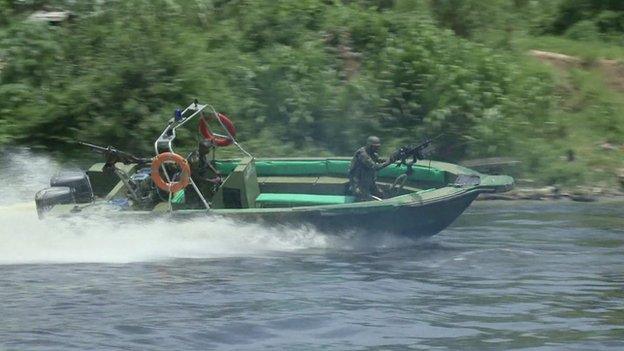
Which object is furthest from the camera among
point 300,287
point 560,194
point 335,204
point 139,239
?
point 560,194

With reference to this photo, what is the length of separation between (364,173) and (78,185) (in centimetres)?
332

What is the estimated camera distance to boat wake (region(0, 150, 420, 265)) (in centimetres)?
1359

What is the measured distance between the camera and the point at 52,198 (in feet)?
44.9

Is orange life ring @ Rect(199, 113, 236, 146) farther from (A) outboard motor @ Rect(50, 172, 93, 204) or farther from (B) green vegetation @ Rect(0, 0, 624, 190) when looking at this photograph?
(B) green vegetation @ Rect(0, 0, 624, 190)

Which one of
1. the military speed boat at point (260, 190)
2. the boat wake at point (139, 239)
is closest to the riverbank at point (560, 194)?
the military speed boat at point (260, 190)

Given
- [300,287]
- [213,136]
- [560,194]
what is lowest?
[560,194]

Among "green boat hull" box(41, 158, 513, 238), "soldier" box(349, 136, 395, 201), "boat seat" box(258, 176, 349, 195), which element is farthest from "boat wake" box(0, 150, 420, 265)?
"boat seat" box(258, 176, 349, 195)

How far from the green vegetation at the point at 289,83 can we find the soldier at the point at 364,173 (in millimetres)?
4812

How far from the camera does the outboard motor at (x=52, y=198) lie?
13586 millimetres

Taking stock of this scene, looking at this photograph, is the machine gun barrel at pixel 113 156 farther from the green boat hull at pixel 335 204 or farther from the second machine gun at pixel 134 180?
the green boat hull at pixel 335 204

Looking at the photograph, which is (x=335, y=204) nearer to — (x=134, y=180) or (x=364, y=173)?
(x=364, y=173)

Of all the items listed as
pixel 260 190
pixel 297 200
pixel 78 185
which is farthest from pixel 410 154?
pixel 78 185

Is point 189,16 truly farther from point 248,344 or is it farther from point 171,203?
point 248,344

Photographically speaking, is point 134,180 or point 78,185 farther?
point 134,180
